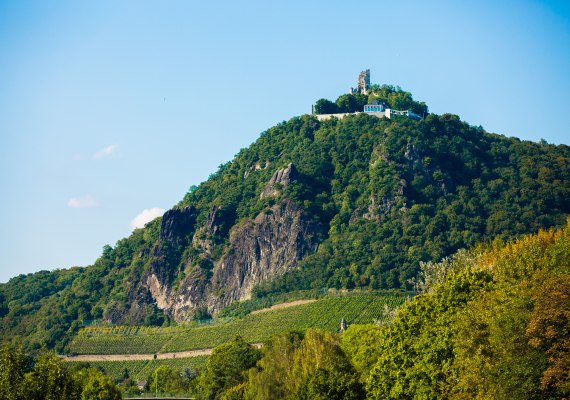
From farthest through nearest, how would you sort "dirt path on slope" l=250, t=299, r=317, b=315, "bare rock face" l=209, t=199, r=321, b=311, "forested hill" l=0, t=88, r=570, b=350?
"bare rock face" l=209, t=199, r=321, b=311 < "forested hill" l=0, t=88, r=570, b=350 < "dirt path on slope" l=250, t=299, r=317, b=315

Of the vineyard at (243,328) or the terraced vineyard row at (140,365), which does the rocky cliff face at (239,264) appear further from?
the terraced vineyard row at (140,365)

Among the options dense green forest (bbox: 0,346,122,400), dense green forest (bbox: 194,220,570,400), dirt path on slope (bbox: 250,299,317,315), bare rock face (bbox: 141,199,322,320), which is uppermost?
bare rock face (bbox: 141,199,322,320)

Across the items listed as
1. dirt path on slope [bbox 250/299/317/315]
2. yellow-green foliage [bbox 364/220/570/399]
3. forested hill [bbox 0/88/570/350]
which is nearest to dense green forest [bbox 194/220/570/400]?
yellow-green foliage [bbox 364/220/570/399]

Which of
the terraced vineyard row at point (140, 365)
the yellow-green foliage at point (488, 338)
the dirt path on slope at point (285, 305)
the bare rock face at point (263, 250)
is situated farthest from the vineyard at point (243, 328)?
the yellow-green foliage at point (488, 338)

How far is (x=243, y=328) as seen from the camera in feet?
508

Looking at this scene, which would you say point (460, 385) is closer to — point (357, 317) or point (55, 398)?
point (55, 398)

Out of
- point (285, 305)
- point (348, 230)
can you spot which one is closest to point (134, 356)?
point (285, 305)

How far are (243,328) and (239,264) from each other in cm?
3740

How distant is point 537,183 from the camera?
188 meters

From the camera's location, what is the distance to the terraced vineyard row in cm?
14788

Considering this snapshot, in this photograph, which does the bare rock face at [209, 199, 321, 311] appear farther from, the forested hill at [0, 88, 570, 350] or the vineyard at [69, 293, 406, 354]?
the vineyard at [69, 293, 406, 354]

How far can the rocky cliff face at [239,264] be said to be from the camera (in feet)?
610

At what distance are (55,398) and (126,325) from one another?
11893 centimetres

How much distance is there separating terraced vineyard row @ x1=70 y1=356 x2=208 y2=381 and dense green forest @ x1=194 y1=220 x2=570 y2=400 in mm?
52090
